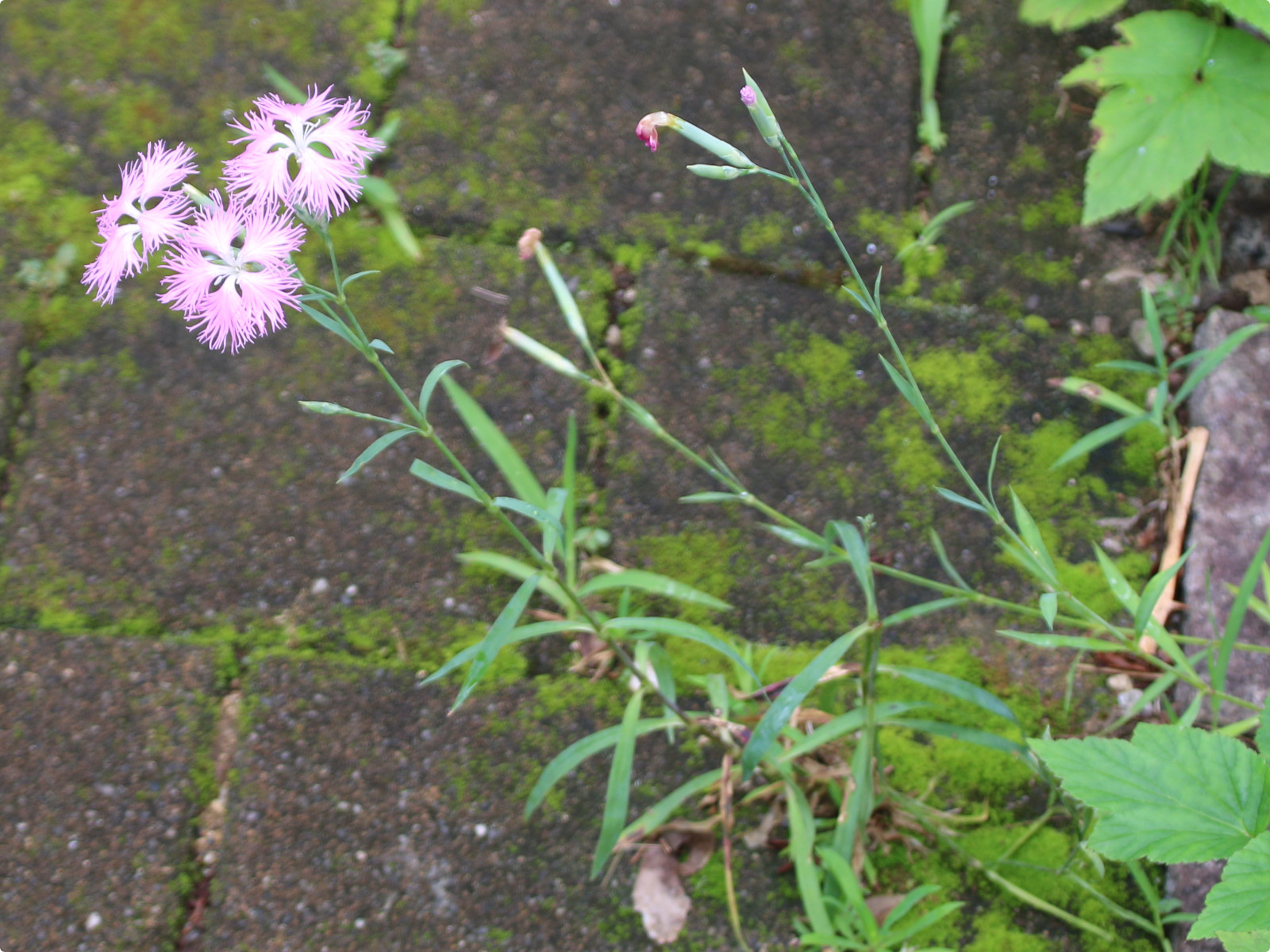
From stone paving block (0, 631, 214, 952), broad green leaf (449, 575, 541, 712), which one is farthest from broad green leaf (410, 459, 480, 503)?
stone paving block (0, 631, 214, 952)

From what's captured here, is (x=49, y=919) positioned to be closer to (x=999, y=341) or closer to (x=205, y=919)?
(x=205, y=919)

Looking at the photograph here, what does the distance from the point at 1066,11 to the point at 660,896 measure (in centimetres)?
176

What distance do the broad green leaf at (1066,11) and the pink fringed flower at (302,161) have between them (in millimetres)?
1437

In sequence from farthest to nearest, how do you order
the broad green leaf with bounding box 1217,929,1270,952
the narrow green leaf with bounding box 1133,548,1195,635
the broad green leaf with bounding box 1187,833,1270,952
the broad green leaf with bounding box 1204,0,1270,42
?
the broad green leaf with bounding box 1204,0,1270,42 < the narrow green leaf with bounding box 1133,548,1195,635 < the broad green leaf with bounding box 1217,929,1270,952 < the broad green leaf with bounding box 1187,833,1270,952

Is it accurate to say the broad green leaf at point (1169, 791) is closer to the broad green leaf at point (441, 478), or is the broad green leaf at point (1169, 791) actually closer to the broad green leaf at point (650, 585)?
the broad green leaf at point (650, 585)

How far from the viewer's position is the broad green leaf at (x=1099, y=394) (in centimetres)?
162

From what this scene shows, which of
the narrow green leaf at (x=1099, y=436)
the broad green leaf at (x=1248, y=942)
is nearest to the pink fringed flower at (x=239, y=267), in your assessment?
the broad green leaf at (x=1248, y=942)

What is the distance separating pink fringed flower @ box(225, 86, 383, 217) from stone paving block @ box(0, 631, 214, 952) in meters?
0.96

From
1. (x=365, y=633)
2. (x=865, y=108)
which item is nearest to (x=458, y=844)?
(x=365, y=633)

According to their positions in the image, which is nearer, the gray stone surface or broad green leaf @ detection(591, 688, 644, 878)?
broad green leaf @ detection(591, 688, 644, 878)

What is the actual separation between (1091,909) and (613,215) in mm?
1468

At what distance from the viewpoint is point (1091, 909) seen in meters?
1.40

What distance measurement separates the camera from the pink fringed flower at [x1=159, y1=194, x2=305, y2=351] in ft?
2.93

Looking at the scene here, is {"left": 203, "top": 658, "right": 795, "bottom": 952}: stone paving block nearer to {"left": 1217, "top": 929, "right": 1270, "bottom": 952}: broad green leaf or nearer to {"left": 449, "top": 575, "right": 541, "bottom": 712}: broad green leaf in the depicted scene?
{"left": 449, "top": 575, "right": 541, "bottom": 712}: broad green leaf
